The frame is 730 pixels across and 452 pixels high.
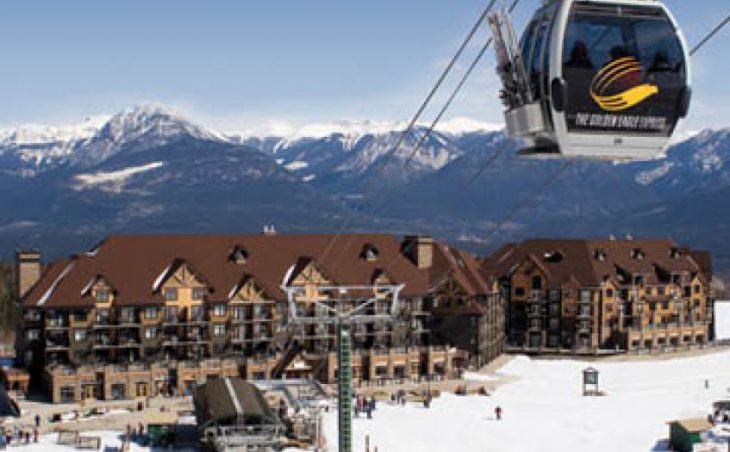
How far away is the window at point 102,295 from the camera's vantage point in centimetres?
9169

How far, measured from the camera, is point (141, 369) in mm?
90000

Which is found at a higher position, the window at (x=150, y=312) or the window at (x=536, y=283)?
the window at (x=536, y=283)

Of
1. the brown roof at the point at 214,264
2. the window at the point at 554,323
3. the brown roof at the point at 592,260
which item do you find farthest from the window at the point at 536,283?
the brown roof at the point at 214,264

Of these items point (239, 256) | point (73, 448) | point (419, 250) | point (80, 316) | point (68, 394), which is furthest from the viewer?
point (419, 250)

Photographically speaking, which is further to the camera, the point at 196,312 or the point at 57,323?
the point at 196,312

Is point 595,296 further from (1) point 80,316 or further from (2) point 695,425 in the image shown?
(1) point 80,316

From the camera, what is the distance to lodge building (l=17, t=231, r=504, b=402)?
3573 inches

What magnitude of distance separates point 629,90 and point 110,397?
238 feet

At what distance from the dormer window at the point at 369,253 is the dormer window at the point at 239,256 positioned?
11968 millimetres

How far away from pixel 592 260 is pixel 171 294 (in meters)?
53.1

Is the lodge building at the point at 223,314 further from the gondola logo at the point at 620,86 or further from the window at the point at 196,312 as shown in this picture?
the gondola logo at the point at 620,86

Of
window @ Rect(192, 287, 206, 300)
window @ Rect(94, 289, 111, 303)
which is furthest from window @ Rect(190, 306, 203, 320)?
window @ Rect(94, 289, 111, 303)

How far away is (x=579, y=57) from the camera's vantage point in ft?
73.7

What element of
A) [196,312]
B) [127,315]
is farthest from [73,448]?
[196,312]
